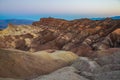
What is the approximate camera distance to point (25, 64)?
25.3 metres

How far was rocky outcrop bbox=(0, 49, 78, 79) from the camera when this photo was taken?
2328 centimetres

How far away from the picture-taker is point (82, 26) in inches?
2119

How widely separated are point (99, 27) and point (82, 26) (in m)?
5.22

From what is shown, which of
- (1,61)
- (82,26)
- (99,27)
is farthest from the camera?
(82,26)

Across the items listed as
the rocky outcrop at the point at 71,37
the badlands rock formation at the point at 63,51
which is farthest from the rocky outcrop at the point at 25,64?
the rocky outcrop at the point at 71,37

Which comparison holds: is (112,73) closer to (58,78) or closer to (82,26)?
(58,78)

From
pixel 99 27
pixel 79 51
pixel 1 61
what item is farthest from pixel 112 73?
pixel 99 27

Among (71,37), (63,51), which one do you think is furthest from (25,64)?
(71,37)

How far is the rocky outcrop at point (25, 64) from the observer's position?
23280 millimetres

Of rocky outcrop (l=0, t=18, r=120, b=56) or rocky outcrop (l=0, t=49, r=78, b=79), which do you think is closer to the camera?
rocky outcrop (l=0, t=49, r=78, b=79)

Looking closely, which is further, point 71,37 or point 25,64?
point 71,37

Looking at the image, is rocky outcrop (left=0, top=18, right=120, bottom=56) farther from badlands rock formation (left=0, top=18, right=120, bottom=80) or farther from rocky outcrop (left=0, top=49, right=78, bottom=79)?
rocky outcrop (left=0, top=49, right=78, bottom=79)

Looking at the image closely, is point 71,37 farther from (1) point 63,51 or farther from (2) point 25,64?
(2) point 25,64

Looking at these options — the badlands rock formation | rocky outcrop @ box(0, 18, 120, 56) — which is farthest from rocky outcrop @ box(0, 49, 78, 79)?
rocky outcrop @ box(0, 18, 120, 56)
